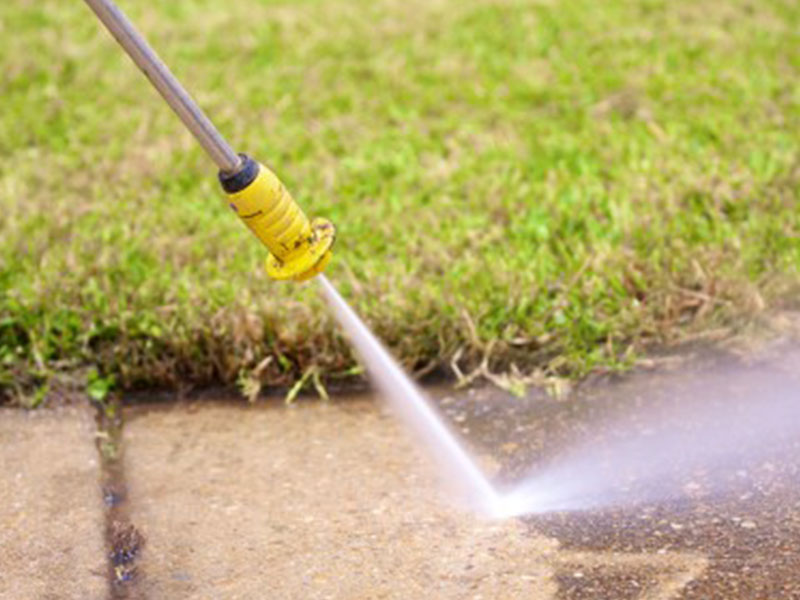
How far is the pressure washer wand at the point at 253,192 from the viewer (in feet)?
6.52

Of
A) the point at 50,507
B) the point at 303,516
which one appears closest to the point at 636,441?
the point at 303,516

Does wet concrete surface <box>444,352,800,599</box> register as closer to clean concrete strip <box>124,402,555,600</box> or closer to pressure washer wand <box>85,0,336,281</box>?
clean concrete strip <box>124,402,555,600</box>

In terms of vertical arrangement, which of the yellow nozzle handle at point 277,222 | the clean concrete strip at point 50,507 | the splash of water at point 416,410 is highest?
the yellow nozzle handle at point 277,222

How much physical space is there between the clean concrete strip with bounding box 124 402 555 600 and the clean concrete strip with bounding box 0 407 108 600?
0.08 m

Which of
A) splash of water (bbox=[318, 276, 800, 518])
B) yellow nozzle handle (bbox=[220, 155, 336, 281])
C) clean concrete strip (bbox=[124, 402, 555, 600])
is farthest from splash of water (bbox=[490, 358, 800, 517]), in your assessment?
yellow nozzle handle (bbox=[220, 155, 336, 281])

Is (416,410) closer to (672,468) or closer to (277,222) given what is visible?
(672,468)

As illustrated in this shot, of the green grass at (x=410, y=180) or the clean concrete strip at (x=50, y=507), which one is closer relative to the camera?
the clean concrete strip at (x=50, y=507)

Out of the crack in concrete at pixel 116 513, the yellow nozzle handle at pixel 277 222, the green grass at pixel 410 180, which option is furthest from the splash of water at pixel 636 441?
the crack in concrete at pixel 116 513

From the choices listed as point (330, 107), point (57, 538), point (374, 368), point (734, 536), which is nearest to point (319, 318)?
point (374, 368)

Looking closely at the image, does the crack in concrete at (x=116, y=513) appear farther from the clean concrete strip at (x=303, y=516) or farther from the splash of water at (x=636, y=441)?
the splash of water at (x=636, y=441)

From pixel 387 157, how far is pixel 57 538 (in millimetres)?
1647

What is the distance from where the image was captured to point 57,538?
→ 2125mm

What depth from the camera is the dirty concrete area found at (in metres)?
1.98

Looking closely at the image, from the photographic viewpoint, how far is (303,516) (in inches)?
86.3
